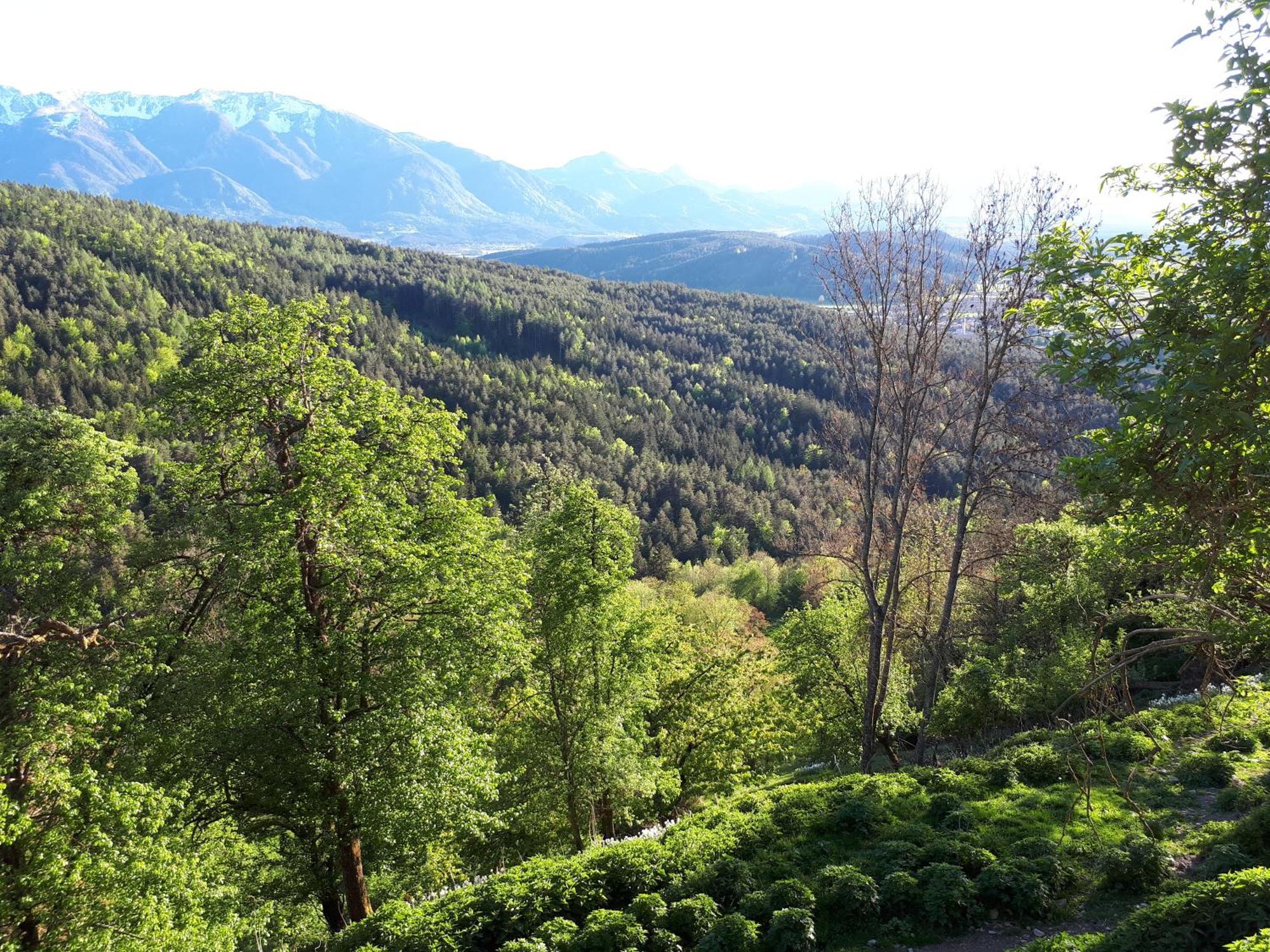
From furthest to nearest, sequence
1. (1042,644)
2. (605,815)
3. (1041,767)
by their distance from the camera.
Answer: (1042,644) → (605,815) → (1041,767)

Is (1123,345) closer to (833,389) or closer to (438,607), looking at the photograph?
(438,607)

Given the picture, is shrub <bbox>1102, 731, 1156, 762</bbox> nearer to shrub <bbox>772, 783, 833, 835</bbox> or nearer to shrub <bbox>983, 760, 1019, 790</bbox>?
shrub <bbox>983, 760, 1019, 790</bbox>

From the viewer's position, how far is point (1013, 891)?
36.0ft

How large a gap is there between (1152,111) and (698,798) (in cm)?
2642

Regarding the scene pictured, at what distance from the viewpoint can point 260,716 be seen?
535 inches

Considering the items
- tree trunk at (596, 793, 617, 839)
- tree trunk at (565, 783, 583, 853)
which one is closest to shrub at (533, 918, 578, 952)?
tree trunk at (565, 783, 583, 853)

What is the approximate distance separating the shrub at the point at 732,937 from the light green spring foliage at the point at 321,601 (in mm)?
5847

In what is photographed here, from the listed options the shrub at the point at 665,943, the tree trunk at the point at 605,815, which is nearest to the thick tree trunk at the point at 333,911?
the tree trunk at the point at 605,815

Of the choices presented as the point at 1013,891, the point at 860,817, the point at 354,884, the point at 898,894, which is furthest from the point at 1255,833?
the point at 354,884

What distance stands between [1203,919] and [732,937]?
5.92 meters

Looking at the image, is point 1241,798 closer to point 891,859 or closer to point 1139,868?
point 1139,868

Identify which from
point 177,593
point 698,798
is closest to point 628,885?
point 177,593

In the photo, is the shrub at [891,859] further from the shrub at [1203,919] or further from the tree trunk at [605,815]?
the tree trunk at [605,815]

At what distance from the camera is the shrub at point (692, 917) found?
34.7ft
